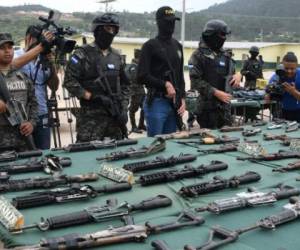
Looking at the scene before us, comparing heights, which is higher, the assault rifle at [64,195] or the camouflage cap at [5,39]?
the camouflage cap at [5,39]

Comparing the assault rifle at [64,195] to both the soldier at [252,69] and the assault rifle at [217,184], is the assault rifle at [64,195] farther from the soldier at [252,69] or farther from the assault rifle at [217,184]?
the soldier at [252,69]

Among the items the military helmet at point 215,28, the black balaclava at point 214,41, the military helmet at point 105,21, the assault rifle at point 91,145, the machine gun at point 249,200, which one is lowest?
the machine gun at point 249,200

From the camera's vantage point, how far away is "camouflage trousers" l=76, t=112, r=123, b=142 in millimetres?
4633

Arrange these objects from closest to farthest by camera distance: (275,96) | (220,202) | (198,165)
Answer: (220,202) < (198,165) < (275,96)

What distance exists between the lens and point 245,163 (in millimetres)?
3539

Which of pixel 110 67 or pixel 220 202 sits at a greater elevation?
pixel 110 67

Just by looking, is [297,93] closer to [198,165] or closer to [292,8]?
[198,165]

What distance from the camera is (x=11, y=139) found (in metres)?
4.05

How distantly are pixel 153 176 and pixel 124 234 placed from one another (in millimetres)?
864

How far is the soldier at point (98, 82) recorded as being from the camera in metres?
4.55

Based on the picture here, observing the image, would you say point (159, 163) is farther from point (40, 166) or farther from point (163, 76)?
point (163, 76)

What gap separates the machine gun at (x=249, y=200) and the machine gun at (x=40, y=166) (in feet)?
3.76

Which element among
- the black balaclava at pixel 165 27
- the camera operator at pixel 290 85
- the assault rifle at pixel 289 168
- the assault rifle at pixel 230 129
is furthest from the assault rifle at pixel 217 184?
the camera operator at pixel 290 85

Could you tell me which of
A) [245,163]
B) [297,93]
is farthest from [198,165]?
[297,93]
